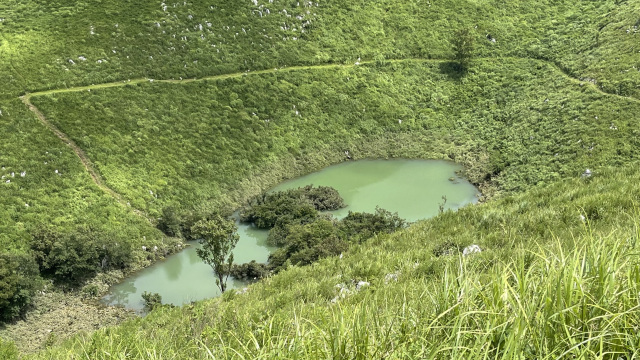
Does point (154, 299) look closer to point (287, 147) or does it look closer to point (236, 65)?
point (287, 147)

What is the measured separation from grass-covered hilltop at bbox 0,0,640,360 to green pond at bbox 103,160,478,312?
139 cm

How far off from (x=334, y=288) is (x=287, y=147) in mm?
39530

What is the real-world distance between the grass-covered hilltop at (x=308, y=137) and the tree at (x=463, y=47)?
20 centimetres

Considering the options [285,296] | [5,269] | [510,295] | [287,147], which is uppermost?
[510,295]

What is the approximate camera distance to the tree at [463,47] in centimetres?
6088

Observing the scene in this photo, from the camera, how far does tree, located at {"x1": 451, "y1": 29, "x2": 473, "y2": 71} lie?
60875 mm

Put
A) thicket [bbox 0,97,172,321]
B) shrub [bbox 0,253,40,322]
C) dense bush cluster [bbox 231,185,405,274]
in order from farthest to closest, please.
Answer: dense bush cluster [bbox 231,185,405,274] < thicket [bbox 0,97,172,321] < shrub [bbox 0,253,40,322]

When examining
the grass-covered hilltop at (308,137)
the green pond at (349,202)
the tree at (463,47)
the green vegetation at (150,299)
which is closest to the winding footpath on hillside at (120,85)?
the grass-covered hilltop at (308,137)

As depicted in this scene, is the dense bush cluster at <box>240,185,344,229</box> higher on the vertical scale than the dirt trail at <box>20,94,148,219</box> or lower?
lower

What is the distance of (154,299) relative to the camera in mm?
28438

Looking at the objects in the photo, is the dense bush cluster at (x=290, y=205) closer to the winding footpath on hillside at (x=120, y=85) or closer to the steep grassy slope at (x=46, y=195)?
the steep grassy slope at (x=46, y=195)

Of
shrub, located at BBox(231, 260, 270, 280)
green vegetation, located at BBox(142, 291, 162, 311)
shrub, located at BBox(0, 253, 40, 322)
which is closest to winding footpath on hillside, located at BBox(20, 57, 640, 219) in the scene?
shrub, located at BBox(0, 253, 40, 322)

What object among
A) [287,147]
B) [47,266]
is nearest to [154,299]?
[47,266]

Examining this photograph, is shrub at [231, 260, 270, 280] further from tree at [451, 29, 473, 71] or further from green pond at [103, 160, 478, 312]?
tree at [451, 29, 473, 71]
